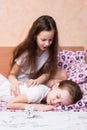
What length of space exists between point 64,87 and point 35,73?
39 cm

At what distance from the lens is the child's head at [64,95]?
166 centimetres

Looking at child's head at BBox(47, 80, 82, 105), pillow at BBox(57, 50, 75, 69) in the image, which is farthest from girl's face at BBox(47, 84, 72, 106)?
pillow at BBox(57, 50, 75, 69)

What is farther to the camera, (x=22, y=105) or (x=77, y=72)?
(x=77, y=72)

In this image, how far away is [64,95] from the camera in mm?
1661

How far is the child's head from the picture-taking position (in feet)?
5.46

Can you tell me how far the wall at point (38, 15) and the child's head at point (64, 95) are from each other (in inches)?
30.1

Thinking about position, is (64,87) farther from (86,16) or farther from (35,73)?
(86,16)

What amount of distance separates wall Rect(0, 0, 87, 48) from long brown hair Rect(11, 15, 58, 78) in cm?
35
